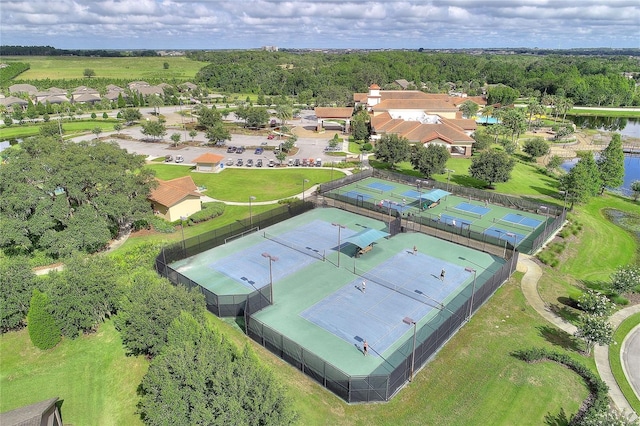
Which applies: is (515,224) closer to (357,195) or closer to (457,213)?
(457,213)

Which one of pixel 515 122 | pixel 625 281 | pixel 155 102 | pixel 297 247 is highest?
pixel 155 102

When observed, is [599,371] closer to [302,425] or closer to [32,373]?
[302,425]

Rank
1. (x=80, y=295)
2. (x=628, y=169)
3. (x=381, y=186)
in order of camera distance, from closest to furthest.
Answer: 1. (x=80, y=295)
2. (x=381, y=186)
3. (x=628, y=169)

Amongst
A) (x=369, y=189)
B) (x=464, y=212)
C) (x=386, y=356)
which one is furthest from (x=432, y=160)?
(x=386, y=356)

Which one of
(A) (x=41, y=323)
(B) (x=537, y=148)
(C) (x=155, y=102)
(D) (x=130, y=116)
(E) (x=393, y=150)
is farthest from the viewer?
(C) (x=155, y=102)

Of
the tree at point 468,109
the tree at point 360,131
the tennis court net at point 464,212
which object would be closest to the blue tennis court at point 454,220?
the tennis court net at point 464,212

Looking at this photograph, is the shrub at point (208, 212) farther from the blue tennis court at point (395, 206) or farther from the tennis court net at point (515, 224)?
the tennis court net at point (515, 224)
